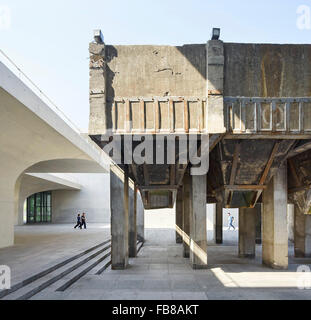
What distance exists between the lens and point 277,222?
11328 millimetres

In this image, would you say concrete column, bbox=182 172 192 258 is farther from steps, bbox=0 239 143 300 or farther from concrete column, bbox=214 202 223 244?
concrete column, bbox=214 202 223 244

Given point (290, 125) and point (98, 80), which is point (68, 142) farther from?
point (290, 125)

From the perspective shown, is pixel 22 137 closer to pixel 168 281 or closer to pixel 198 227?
pixel 198 227

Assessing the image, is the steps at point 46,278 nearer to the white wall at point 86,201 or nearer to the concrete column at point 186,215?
the concrete column at point 186,215

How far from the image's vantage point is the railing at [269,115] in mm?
9234

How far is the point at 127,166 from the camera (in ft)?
38.7

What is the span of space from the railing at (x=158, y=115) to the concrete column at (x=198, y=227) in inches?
105

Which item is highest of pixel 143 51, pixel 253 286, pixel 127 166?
pixel 143 51

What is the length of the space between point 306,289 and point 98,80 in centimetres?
906

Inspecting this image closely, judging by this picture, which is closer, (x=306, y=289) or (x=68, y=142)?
(x=306, y=289)

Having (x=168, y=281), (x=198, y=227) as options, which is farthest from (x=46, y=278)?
(x=198, y=227)

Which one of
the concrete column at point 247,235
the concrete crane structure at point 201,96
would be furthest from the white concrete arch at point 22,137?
the concrete column at point 247,235

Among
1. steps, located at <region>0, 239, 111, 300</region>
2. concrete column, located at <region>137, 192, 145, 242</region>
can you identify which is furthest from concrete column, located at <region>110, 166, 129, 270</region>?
concrete column, located at <region>137, 192, 145, 242</region>
